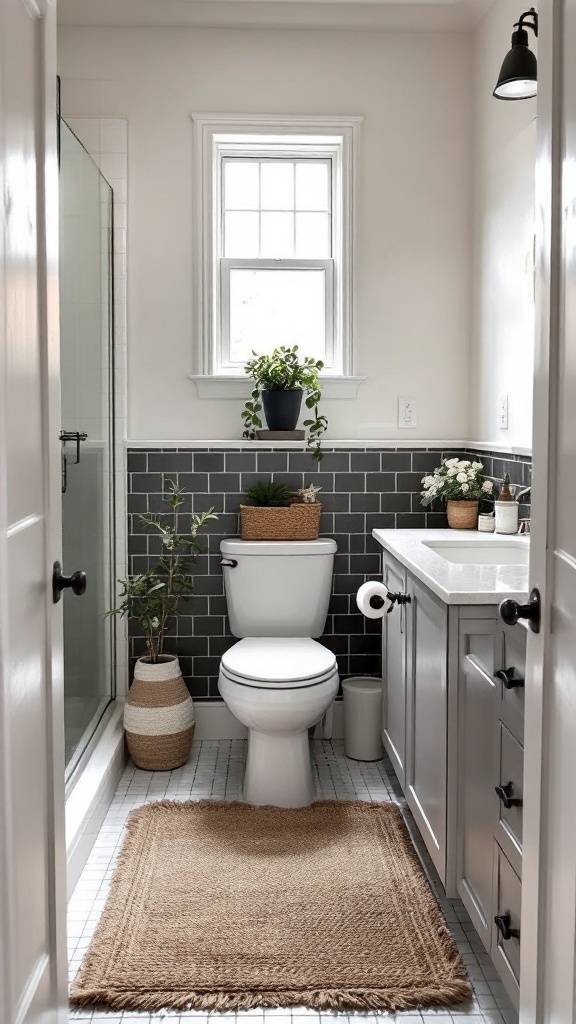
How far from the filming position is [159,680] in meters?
3.35

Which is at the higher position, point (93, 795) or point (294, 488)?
point (294, 488)

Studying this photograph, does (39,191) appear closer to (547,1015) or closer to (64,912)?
(64,912)

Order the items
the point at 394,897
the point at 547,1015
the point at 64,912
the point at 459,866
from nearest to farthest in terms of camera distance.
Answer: the point at 547,1015 → the point at 64,912 → the point at 459,866 → the point at 394,897

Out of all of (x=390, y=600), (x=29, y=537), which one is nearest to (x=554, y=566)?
(x=29, y=537)

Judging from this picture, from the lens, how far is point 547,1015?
4.46 ft

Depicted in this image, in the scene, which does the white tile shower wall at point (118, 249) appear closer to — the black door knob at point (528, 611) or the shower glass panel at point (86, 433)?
the shower glass panel at point (86, 433)

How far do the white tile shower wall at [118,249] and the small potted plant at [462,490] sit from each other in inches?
46.2

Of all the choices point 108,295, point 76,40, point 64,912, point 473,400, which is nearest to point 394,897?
point 64,912

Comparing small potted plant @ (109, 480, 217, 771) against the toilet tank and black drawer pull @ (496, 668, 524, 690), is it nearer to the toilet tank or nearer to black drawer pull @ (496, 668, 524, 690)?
the toilet tank

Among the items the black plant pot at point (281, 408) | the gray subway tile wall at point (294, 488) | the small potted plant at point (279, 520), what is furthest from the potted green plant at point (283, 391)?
the small potted plant at point (279, 520)

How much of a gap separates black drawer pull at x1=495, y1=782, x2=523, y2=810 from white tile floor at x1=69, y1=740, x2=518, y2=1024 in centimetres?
52

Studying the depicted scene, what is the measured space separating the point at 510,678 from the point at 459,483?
164 cm

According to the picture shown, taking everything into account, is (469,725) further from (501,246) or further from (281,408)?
(501,246)

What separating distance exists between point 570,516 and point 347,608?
8.01 feet
